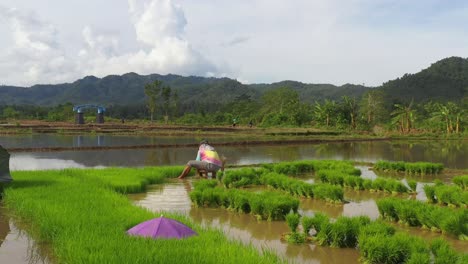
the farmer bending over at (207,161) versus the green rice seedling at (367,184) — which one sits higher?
the farmer bending over at (207,161)

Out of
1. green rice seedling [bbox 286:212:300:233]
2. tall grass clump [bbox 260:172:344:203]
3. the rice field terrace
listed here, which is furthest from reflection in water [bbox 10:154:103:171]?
green rice seedling [bbox 286:212:300:233]

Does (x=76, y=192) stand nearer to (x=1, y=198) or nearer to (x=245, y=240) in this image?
(x=1, y=198)

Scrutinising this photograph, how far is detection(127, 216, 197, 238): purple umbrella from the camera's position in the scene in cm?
562

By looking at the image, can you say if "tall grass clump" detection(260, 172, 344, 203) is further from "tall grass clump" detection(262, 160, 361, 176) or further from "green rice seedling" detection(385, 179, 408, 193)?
"tall grass clump" detection(262, 160, 361, 176)

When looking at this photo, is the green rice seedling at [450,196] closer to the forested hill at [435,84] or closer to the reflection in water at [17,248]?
the reflection in water at [17,248]

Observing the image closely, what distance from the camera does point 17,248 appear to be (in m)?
5.96

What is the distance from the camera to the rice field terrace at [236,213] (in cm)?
495

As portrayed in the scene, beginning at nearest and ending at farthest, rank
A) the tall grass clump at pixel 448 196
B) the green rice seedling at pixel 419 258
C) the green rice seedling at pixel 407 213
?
the green rice seedling at pixel 419 258, the green rice seedling at pixel 407 213, the tall grass clump at pixel 448 196

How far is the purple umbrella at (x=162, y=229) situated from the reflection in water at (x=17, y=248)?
3.70 feet

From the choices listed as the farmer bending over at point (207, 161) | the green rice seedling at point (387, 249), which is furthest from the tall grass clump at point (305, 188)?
the green rice seedling at point (387, 249)

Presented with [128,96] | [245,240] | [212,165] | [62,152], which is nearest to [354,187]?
[212,165]

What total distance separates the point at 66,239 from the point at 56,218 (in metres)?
1.17

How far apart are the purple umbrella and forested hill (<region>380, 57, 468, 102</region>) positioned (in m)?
72.0

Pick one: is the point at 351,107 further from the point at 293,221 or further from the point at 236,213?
the point at 293,221
